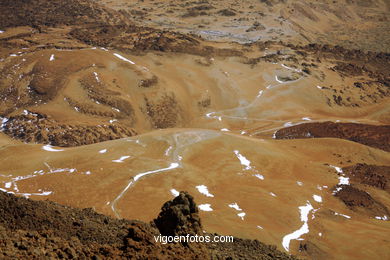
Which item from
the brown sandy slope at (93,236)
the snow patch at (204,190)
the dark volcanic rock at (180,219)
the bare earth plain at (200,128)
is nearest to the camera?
the brown sandy slope at (93,236)

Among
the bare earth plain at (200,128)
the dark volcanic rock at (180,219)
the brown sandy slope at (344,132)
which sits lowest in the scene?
the brown sandy slope at (344,132)

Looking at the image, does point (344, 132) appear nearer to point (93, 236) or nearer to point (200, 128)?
point (200, 128)

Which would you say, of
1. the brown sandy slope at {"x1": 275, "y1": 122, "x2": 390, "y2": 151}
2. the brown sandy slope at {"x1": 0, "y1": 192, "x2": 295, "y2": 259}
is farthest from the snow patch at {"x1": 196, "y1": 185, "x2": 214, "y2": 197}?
the brown sandy slope at {"x1": 275, "y1": 122, "x2": 390, "y2": 151}

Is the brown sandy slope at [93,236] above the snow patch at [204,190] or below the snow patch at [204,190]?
above

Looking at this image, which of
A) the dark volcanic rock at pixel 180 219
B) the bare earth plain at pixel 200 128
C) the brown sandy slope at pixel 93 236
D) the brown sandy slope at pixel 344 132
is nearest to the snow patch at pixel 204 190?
the bare earth plain at pixel 200 128

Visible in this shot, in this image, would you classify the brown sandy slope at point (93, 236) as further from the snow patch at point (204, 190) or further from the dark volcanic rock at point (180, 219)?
the snow patch at point (204, 190)

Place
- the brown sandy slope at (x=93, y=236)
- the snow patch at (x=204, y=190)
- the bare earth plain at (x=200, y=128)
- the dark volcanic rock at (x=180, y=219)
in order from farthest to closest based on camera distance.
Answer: the snow patch at (x=204, y=190) < the bare earth plain at (x=200, y=128) < the dark volcanic rock at (x=180, y=219) < the brown sandy slope at (x=93, y=236)

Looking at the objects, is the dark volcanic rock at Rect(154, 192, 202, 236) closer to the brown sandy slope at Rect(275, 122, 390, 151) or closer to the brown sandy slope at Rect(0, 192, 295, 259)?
the brown sandy slope at Rect(0, 192, 295, 259)
